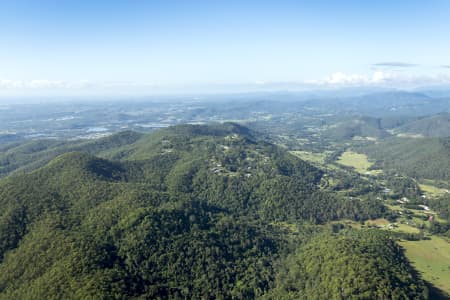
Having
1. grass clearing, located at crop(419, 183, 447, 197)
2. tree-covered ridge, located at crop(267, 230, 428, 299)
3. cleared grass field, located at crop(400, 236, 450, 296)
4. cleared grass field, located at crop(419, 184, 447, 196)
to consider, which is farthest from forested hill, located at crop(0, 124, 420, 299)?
cleared grass field, located at crop(419, 184, 447, 196)

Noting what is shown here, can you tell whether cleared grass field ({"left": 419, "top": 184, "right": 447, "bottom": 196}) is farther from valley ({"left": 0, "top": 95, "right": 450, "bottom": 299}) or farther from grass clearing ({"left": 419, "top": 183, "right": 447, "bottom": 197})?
valley ({"left": 0, "top": 95, "right": 450, "bottom": 299})

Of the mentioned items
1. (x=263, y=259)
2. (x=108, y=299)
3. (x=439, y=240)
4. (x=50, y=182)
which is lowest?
(x=439, y=240)

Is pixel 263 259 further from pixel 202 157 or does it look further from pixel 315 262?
pixel 202 157

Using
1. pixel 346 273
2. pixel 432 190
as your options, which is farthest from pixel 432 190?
Result: pixel 346 273

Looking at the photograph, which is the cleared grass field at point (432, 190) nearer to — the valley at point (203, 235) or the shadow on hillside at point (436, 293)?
the valley at point (203, 235)

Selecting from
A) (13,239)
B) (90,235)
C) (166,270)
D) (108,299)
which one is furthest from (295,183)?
(13,239)
